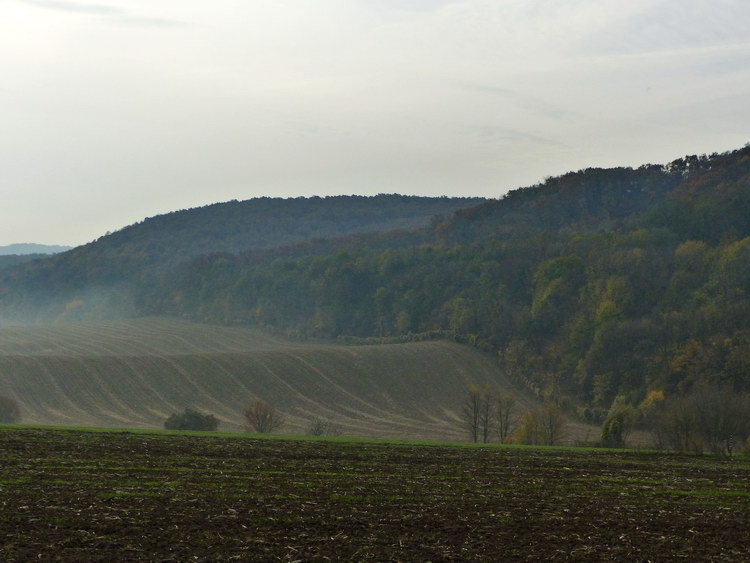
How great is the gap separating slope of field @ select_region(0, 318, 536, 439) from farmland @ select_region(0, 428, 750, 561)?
36187 millimetres

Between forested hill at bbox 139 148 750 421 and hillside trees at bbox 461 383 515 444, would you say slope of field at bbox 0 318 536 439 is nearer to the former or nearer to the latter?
hillside trees at bbox 461 383 515 444

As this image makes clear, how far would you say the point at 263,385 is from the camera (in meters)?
84.7

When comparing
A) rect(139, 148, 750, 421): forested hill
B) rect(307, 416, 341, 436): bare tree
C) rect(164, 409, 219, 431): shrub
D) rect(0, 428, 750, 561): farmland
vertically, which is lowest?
rect(307, 416, 341, 436): bare tree

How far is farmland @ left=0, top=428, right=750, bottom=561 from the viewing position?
18.7 metres

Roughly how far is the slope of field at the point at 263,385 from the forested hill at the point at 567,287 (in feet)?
27.5

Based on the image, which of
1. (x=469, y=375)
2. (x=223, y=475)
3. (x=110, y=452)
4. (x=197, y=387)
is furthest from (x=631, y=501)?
(x=469, y=375)

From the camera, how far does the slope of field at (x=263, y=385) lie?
243 ft

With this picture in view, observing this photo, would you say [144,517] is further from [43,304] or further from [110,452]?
[43,304]

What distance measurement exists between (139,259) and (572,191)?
7650 cm

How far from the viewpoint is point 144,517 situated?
20828 mm

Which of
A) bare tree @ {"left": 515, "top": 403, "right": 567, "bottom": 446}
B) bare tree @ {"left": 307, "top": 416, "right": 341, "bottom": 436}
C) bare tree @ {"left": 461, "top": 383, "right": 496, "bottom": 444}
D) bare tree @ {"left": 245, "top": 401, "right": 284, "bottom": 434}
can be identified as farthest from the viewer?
bare tree @ {"left": 461, "top": 383, "right": 496, "bottom": 444}

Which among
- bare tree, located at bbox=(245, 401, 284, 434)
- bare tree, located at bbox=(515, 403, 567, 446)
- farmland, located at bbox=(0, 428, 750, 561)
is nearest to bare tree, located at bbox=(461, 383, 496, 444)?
bare tree, located at bbox=(515, 403, 567, 446)

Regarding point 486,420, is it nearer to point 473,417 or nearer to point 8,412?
point 473,417

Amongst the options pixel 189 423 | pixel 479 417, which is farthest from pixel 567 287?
pixel 189 423
